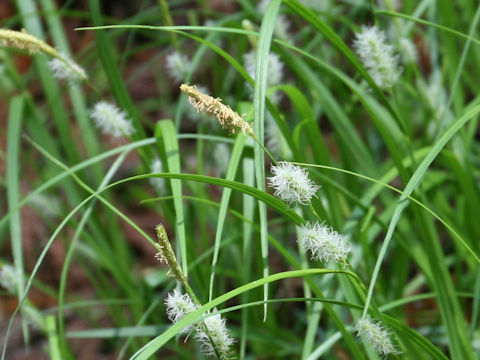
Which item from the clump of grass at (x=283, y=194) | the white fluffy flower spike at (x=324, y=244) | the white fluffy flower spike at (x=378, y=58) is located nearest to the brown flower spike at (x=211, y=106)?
the clump of grass at (x=283, y=194)

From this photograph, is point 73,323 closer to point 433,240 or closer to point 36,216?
point 36,216

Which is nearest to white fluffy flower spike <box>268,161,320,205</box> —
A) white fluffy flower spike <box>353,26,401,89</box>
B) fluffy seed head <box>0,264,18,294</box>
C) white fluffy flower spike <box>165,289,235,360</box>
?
white fluffy flower spike <box>165,289,235,360</box>

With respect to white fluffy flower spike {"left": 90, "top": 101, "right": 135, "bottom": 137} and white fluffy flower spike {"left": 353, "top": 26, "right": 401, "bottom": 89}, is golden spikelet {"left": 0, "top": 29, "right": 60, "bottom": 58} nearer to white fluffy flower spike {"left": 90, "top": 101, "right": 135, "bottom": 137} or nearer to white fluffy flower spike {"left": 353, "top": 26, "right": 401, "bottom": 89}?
white fluffy flower spike {"left": 90, "top": 101, "right": 135, "bottom": 137}

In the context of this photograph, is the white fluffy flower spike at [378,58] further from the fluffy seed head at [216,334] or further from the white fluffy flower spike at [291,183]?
the fluffy seed head at [216,334]

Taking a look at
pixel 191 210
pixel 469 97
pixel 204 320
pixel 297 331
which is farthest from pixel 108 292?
pixel 469 97

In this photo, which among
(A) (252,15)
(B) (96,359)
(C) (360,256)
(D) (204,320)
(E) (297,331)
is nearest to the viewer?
(D) (204,320)

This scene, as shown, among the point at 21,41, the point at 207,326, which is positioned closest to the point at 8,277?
the point at 21,41

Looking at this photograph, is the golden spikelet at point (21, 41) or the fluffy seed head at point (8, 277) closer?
the golden spikelet at point (21, 41)

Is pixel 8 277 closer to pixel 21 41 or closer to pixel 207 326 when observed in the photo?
pixel 21 41
